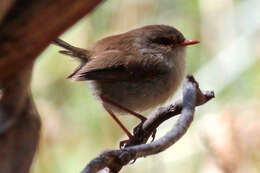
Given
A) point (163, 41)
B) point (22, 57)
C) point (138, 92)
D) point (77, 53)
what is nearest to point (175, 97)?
point (163, 41)

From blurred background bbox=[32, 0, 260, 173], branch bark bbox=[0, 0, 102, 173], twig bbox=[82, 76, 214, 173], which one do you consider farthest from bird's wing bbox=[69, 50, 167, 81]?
branch bark bbox=[0, 0, 102, 173]

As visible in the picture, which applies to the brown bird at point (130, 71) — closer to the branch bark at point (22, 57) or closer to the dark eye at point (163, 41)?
the dark eye at point (163, 41)

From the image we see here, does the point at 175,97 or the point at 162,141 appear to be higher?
the point at 162,141

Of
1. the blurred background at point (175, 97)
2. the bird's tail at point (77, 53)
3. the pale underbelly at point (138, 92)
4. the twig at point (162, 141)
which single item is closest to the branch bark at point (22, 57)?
the twig at point (162, 141)

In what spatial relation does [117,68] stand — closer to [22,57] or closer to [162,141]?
[162,141]

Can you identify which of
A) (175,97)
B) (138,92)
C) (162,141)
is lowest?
(175,97)

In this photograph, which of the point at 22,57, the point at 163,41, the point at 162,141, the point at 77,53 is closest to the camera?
the point at 22,57
